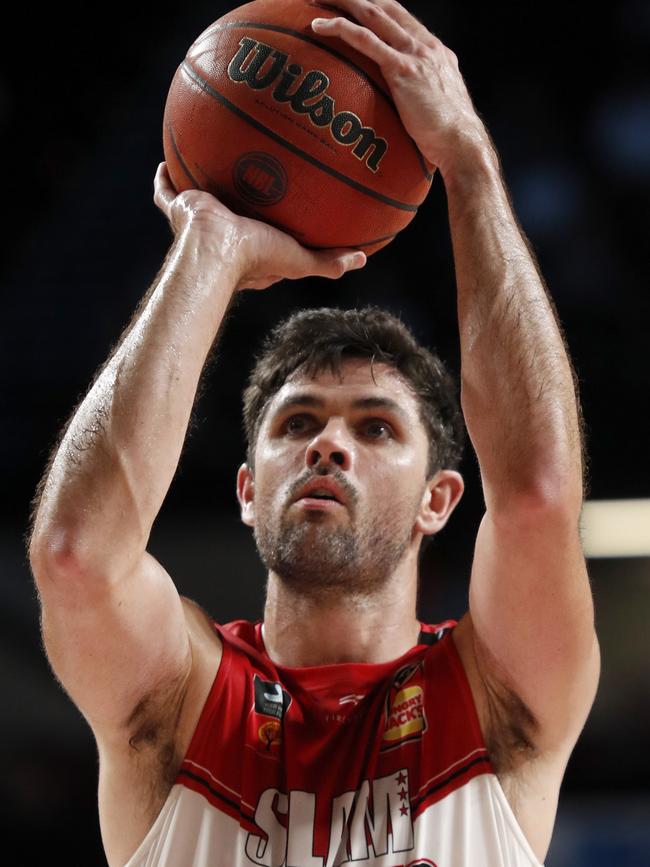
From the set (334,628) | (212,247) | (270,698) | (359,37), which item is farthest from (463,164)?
(270,698)

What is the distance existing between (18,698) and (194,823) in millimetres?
3416

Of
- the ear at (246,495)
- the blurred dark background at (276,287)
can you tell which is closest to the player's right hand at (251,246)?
the ear at (246,495)

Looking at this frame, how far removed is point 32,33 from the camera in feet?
19.9

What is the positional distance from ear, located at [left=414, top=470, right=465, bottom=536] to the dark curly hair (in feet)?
0.12

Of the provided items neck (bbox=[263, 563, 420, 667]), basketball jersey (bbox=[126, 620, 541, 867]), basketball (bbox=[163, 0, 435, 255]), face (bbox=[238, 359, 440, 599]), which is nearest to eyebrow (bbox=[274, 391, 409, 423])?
face (bbox=[238, 359, 440, 599])

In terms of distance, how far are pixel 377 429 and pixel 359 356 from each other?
0.83 feet

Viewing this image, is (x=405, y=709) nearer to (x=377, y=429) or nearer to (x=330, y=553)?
(x=330, y=553)

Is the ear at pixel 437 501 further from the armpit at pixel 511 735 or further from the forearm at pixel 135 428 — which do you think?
the forearm at pixel 135 428

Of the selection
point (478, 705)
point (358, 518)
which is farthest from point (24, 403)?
point (478, 705)

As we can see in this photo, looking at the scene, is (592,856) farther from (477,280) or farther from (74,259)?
(74,259)

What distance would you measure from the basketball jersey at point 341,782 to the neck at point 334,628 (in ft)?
0.47

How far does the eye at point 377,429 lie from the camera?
2.73 m

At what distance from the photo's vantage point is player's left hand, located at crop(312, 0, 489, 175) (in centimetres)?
223

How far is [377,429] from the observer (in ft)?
9.03
